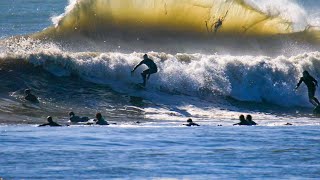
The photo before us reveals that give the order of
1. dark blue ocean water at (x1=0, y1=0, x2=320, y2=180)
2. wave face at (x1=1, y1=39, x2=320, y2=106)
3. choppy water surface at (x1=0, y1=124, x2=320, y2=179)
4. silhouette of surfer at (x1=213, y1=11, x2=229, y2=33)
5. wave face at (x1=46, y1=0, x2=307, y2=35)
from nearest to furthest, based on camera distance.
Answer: choppy water surface at (x1=0, y1=124, x2=320, y2=179)
dark blue ocean water at (x1=0, y1=0, x2=320, y2=180)
wave face at (x1=1, y1=39, x2=320, y2=106)
wave face at (x1=46, y1=0, x2=307, y2=35)
silhouette of surfer at (x1=213, y1=11, x2=229, y2=33)

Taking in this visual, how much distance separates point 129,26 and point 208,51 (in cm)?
349

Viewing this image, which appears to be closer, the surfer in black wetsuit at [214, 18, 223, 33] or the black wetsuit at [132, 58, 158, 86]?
the black wetsuit at [132, 58, 158, 86]

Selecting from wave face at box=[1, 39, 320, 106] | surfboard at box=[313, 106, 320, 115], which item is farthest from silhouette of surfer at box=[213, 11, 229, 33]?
surfboard at box=[313, 106, 320, 115]

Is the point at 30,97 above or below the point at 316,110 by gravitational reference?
above

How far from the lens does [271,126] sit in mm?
23750

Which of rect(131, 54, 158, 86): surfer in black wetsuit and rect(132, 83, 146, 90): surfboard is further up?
rect(131, 54, 158, 86): surfer in black wetsuit

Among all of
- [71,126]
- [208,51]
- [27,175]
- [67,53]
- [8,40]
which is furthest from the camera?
[208,51]

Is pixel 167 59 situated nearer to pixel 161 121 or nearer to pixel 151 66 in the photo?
pixel 151 66

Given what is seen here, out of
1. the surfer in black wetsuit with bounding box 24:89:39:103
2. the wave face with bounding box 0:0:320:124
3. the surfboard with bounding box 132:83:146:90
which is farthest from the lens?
the surfboard with bounding box 132:83:146:90

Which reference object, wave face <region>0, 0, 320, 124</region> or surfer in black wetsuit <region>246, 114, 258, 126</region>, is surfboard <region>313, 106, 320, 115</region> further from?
surfer in black wetsuit <region>246, 114, 258, 126</region>

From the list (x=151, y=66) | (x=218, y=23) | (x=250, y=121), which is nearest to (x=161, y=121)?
(x=250, y=121)

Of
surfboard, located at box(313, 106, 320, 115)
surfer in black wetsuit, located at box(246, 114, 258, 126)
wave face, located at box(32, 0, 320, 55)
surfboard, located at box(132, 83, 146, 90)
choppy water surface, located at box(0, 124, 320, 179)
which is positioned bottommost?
choppy water surface, located at box(0, 124, 320, 179)

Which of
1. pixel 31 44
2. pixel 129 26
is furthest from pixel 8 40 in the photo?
pixel 129 26

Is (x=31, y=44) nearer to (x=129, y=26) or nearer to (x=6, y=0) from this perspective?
(x=129, y=26)
